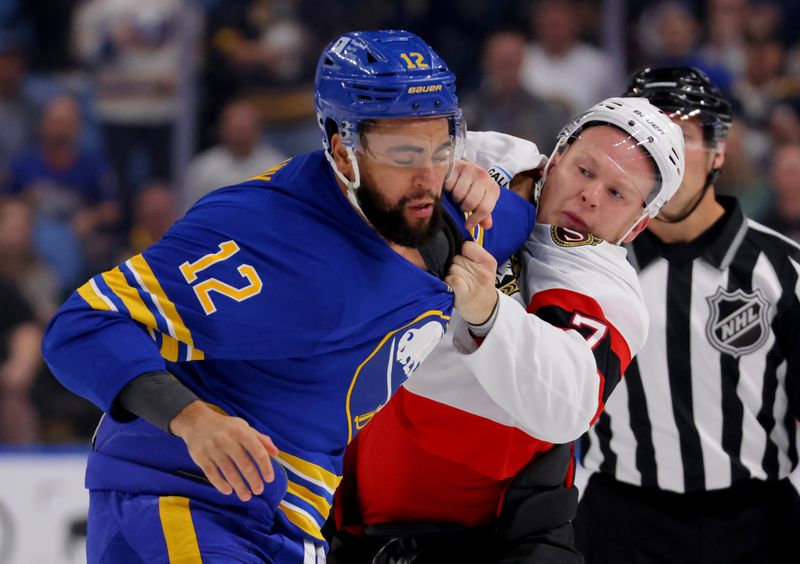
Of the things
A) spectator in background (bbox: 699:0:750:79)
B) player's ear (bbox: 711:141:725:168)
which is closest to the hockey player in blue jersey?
player's ear (bbox: 711:141:725:168)

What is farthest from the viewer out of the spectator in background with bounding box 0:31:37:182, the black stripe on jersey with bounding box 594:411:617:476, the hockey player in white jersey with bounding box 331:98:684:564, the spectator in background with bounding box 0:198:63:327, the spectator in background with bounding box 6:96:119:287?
the spectator in background with bounding box 0:31:37:182

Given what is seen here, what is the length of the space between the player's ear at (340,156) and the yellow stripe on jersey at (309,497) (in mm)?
626

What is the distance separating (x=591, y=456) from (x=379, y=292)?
1.53 meters

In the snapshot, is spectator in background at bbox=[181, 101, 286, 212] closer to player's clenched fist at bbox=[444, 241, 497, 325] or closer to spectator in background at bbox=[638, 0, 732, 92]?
spectator in background at bbox=[638, 0, 732, 92]

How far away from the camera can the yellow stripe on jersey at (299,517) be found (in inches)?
89.4

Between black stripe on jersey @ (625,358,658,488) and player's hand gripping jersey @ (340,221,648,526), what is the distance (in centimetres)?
77

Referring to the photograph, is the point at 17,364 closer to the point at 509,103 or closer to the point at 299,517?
the point at 509,103

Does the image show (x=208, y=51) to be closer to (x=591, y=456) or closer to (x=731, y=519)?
(x=591, y=456)

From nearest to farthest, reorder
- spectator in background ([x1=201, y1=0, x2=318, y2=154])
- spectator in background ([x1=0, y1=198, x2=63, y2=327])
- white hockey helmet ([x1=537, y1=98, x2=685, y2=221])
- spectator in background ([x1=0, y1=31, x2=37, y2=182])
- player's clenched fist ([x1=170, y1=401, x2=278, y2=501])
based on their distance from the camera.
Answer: player's clenched fist ([x1=170, y1=401, x2=278, y2=501])
white hockey helmet ([x1=537, y1=98, x2=685, y2=221])
spectator in background ([x1=0, y1=198, x2=63, y2=327])
spectator in background ([x1=0, y1=31, x2=37, y2=182])
spectator in background ([x1=201, y1=0, x2=318, y2=154])

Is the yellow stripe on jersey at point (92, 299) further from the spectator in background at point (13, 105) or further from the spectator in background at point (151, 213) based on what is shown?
the spectator in background at point (13, 105)

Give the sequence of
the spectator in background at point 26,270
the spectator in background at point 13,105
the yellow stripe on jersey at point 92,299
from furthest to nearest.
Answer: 1. the spectator in background at point 13,105
2. the spectator in background at point 26,270
3. the yellow stripe on jersey at point 92,299

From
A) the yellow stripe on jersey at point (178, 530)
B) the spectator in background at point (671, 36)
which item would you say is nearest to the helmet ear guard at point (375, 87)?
the yellow stripe on jersey at point (178, 530)

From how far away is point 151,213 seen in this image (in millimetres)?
5785

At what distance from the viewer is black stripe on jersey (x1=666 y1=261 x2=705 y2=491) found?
3.40m
